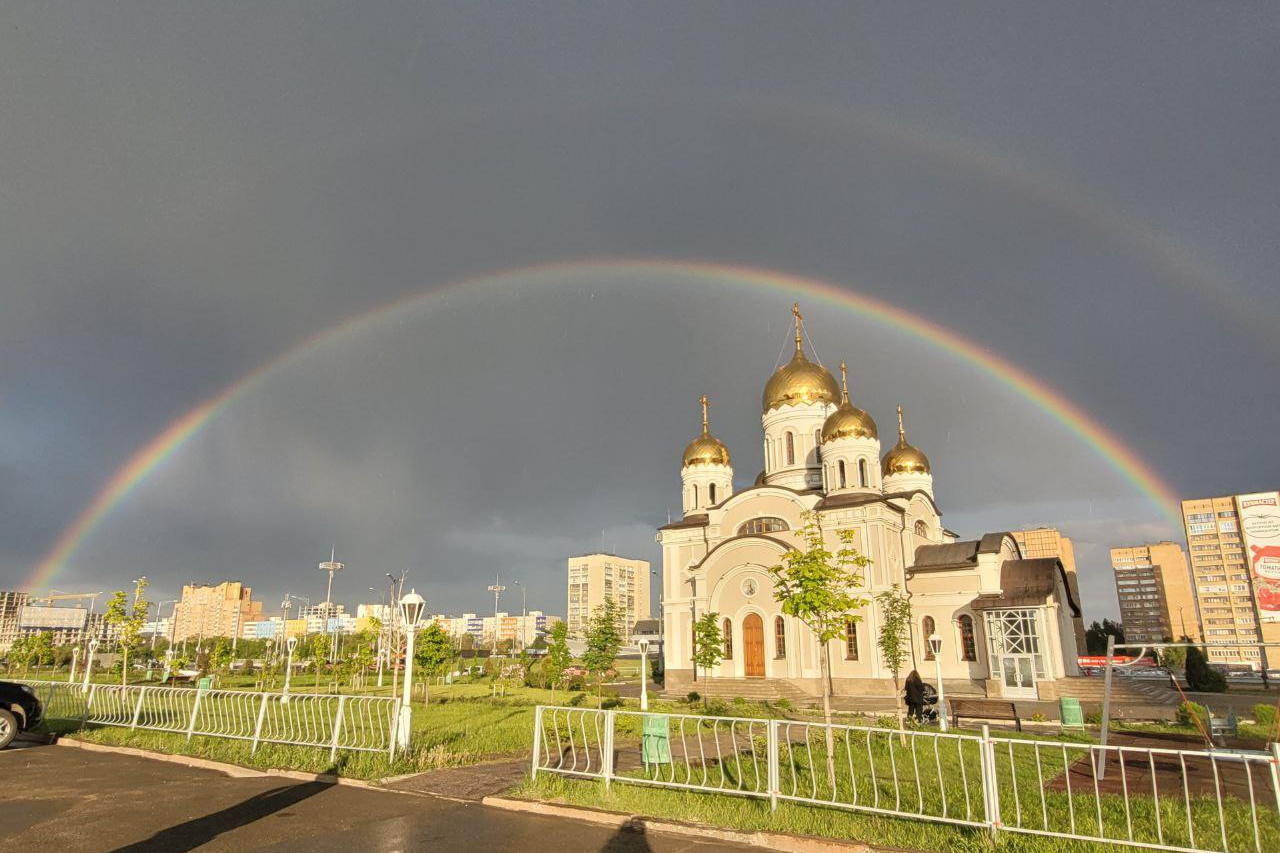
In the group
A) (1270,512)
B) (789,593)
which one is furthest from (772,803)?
(1270,512)

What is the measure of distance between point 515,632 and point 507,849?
197587 mm

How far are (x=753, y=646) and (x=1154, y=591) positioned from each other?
398 feet

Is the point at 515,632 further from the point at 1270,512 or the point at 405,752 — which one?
the point at 405,752

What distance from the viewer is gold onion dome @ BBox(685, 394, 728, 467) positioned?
44.2 m

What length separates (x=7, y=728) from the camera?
527 inches

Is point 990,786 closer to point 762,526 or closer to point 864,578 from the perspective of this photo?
point 864,578

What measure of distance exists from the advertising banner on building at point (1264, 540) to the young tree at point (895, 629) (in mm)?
25850

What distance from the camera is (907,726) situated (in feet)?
58.4

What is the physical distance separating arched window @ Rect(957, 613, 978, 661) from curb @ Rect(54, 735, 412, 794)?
30.6m

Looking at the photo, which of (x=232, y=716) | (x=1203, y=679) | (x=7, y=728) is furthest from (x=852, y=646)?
(x=7, y=728)

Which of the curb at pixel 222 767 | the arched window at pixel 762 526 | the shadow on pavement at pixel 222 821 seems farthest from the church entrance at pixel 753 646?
the shadow on pavement at pixel 222 821

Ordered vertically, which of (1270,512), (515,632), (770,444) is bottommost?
(515,632)

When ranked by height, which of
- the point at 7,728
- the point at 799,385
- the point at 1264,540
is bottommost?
the point at 7,728

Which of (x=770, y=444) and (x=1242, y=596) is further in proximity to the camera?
(x=1242, y=596)
